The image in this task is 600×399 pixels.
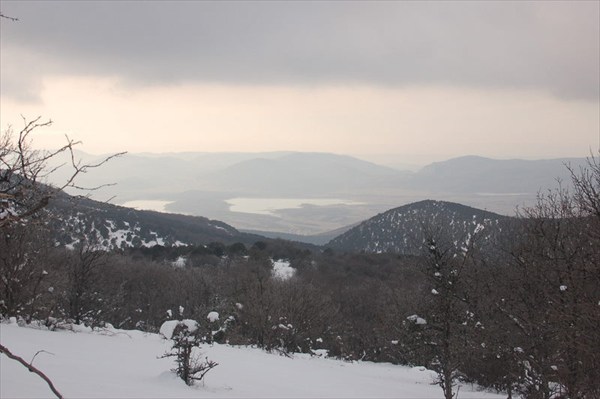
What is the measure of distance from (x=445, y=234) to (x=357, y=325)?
135 ft

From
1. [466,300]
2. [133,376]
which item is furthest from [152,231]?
[133,376]

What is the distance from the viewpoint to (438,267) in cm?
1597

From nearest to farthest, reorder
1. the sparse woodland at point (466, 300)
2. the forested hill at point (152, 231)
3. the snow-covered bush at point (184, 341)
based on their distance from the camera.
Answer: the snow-covered bush at point (184, 341) < the sparse woodland at point (466, 300) < the forested hill at point (152, 231)

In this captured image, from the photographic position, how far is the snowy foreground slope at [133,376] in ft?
28.0

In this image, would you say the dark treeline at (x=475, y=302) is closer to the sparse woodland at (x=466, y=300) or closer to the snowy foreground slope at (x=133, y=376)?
the sparse woodland at (x=466, y=300)

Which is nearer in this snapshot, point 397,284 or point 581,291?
point 581,291

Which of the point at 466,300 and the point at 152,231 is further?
the point at 152,231

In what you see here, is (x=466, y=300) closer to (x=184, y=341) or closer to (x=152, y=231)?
(x=184, y=341)

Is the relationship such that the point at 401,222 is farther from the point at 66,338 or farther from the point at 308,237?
the point at 66,338

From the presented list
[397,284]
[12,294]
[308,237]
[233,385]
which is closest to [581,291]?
[233,385]

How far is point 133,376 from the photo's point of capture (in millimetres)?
10930

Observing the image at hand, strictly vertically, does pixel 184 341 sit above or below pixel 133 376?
above

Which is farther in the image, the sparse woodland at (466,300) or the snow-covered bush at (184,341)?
the sparse woodland at (466,300)

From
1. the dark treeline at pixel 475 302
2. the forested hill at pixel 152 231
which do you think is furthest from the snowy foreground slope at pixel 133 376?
the forested hill at pixel 152 231
